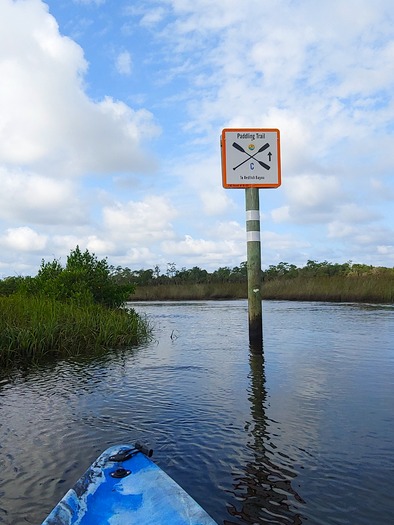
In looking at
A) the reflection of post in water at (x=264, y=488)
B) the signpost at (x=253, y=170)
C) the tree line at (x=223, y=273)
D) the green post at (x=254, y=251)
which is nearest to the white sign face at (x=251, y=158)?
the signpost at (x=253, y=170)

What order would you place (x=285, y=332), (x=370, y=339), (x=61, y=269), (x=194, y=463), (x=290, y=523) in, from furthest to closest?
(x=61, y=269) → (x=285, y=332) → (x=370, y=339) → (x=194, y=463) → (x=290, y=523)

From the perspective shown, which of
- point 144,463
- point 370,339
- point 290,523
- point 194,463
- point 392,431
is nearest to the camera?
point 290,523

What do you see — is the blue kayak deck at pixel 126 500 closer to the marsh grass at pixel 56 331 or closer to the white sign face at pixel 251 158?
the marsh grass at pixel 56 331

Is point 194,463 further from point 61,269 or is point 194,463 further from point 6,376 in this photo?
point 61,269

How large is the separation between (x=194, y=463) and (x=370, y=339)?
6737 mm

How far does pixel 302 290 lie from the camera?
2548 cm

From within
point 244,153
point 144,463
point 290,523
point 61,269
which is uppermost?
point 244,153

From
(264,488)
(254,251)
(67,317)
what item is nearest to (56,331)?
(67,317)

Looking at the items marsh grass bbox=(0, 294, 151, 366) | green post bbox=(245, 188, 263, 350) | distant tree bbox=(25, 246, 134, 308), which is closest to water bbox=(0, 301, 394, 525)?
marsh grass bbox=(0, 294, 151, 366)

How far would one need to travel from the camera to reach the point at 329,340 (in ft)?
30.3

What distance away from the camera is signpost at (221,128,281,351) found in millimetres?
7996

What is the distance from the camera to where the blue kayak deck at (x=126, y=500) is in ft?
6.97

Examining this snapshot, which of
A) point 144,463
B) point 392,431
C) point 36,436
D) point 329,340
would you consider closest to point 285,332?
point 329,340

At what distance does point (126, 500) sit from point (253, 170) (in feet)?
21.2
